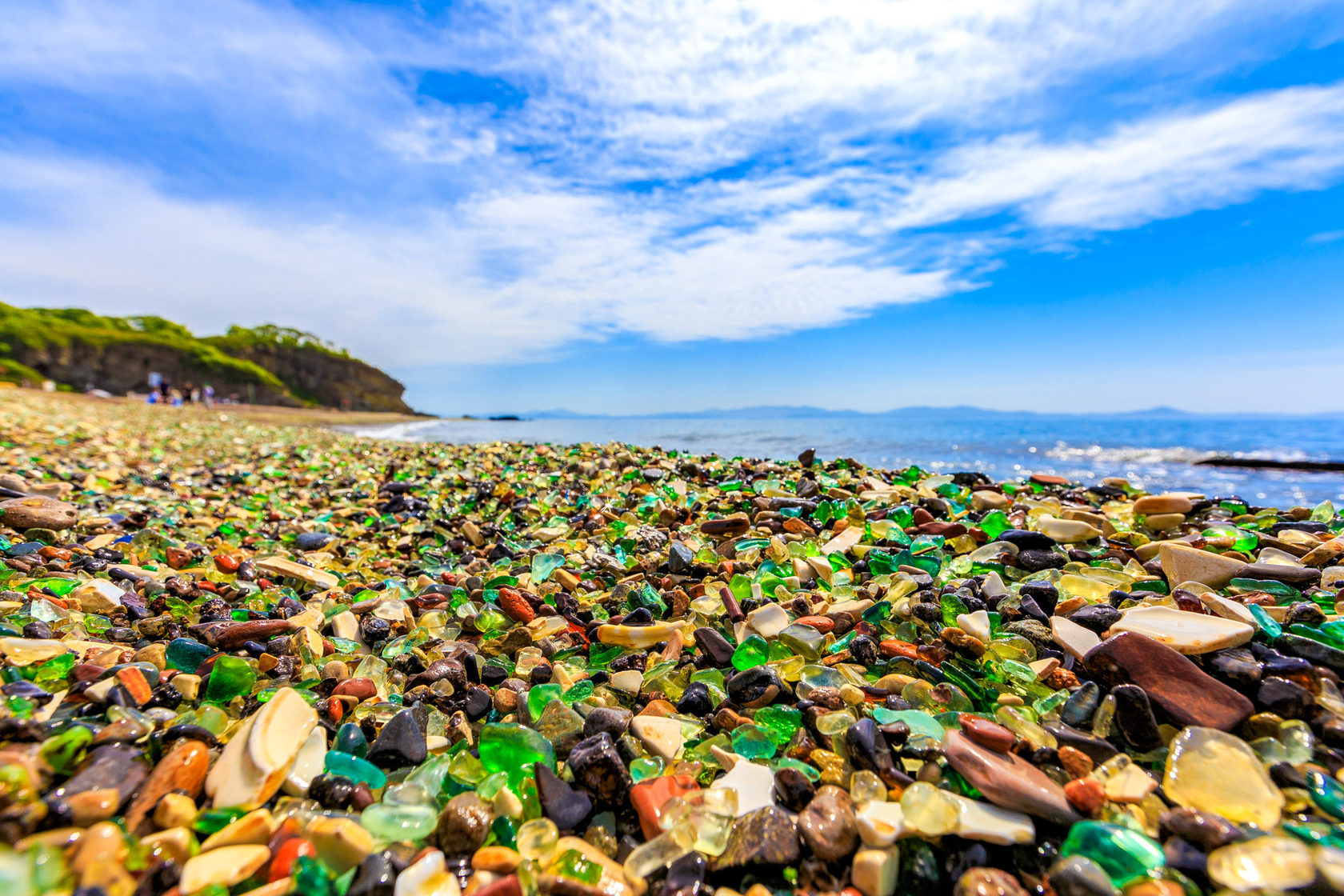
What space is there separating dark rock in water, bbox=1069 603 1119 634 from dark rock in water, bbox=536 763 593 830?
204 cm

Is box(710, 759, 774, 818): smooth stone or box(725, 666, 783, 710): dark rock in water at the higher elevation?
box(725, 666, 783, 710): dark rock in water

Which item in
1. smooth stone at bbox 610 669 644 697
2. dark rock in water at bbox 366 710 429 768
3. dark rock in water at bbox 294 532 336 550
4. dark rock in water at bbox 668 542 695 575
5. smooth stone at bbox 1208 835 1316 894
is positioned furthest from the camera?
dark rock in water at bbox 294 532 336 550

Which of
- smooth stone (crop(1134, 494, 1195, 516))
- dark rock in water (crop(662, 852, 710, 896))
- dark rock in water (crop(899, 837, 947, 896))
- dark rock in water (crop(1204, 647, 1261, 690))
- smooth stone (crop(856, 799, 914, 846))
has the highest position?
smooth stone (crop(1134, 494, 1195, 516))

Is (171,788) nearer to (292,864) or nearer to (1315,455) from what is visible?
(292,864)

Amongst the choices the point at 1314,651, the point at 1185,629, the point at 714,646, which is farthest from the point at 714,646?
the point at 1314,651

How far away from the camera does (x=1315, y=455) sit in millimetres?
18609

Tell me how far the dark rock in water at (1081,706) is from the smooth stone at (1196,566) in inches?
50.7

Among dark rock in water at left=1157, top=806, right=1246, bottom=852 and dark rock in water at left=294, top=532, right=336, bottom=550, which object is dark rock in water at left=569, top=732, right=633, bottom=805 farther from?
dark rock in water at left=294, top=532, right=336, bottom=550

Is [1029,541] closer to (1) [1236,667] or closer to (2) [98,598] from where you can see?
(1) [1236,667]

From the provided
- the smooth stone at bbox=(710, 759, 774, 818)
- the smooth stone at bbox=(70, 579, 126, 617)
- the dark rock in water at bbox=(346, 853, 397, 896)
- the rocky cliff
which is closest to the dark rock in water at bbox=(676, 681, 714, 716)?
the smooth stone at bbox=(710, 759, 774, 818)

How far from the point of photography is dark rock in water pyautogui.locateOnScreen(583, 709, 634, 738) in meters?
1.88

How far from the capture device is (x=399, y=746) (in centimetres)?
178

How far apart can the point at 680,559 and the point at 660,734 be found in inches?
55.3

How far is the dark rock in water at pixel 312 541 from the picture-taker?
13.4 ft
